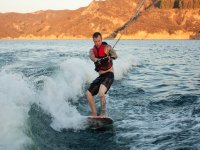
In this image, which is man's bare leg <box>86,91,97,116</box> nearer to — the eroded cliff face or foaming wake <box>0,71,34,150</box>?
foaming wake <box>0,71,34,150</box>

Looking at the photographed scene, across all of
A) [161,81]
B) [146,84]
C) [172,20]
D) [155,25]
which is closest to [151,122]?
[146,84]

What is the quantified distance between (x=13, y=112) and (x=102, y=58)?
2907 mm

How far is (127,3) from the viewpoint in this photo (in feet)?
557

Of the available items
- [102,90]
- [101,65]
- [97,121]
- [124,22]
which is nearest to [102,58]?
[101,65]

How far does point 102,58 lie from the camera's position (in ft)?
27.9

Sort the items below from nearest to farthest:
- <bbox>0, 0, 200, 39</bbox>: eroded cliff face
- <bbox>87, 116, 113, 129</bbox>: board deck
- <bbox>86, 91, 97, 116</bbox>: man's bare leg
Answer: <bbox>87, 116, 113, 129</bbox>: board deck, <bbox>86, 91, 97, 116</bbox>: man's bare leg, <bbox>0, 0, 200, 39</bbox>: eroded cliff face

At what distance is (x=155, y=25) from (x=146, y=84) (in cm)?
13519

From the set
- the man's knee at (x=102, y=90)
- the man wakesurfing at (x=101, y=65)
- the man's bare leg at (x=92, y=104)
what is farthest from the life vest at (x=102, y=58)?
the man's bare leg at (x=92, y=104)

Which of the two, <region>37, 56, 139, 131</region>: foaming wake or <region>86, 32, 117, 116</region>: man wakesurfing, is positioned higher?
<region>86, 32, 117, 116</region>: man wakesurfing

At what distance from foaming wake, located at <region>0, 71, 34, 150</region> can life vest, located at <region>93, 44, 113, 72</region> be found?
1978mm

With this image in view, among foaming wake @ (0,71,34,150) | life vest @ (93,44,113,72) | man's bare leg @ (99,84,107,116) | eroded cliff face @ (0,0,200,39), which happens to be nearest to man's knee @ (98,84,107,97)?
man's bare leg @ (99,84,107,116)

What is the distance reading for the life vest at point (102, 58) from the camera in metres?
8.47

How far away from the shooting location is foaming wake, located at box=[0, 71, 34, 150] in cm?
558

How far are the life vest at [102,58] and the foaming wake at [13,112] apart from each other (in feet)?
6.49
